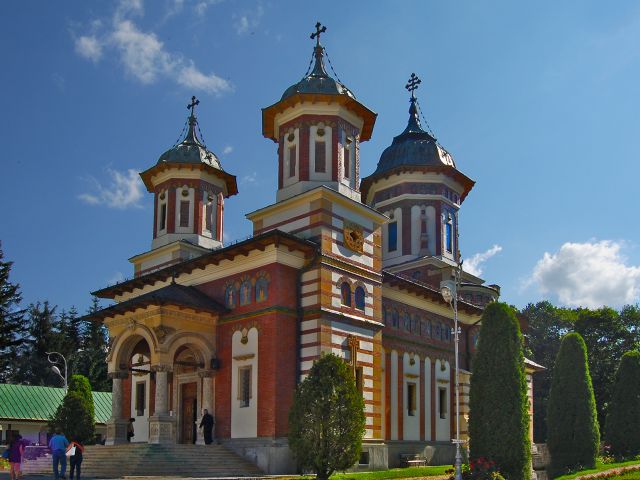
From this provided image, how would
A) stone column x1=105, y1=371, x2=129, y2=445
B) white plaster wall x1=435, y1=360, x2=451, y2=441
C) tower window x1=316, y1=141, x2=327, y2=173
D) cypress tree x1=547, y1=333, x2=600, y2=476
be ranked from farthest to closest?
white plaster wall x1=435, y1=360, x2=451, y2=441 → tower window x1=316, y1=141, x2=327, y2=173 → stone column x1=105, y1=371, x2=129, y2=445 → cypress tree x1=547, y1=333, x2=600, y2=476

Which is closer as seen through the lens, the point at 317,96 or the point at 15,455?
the point at 15,455

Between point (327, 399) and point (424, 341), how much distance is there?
14.1m

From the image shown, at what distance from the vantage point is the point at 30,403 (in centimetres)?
4284

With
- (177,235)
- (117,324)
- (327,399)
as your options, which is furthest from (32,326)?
(327,399)

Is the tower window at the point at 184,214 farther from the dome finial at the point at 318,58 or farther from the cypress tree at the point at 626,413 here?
the cypress tree at the point at 626,413

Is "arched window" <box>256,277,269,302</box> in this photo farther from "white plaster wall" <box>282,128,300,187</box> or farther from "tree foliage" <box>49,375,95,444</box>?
"tree foliage" <box>49,375,95,444</box>

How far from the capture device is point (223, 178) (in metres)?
38.5

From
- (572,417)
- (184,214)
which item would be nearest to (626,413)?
(572,417)

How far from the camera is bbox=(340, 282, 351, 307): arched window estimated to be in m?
29.2

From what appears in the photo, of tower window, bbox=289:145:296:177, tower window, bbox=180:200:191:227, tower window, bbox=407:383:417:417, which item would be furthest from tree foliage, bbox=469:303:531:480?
tower window, bbox=180:200:191:227

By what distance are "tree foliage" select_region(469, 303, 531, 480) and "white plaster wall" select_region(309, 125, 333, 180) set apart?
959 centimetres

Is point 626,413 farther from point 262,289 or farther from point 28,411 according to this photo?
point 28,411

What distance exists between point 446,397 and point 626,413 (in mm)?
8528

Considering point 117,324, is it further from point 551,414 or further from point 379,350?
point 551,414
